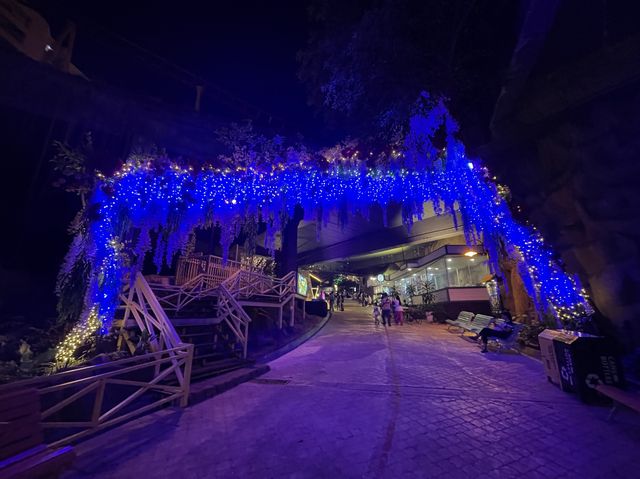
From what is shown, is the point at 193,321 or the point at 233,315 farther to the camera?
the point at 233,315

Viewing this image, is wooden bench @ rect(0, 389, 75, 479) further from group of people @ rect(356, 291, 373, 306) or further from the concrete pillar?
group of people @ rect(356, 291, 373, 306)

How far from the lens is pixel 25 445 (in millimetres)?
2338

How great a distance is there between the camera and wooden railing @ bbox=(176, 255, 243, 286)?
12.3 meters

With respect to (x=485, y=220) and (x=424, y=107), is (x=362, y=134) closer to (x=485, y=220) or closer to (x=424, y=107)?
(x=424, y=107)

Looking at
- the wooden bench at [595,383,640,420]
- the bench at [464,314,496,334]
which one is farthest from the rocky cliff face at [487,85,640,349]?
the bench at [464,314,496,334]

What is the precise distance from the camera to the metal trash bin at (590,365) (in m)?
3.76

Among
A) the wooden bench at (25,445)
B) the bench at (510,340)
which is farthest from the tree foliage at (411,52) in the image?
the wooden bench at (25,445)

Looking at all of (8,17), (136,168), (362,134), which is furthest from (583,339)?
(8,17)

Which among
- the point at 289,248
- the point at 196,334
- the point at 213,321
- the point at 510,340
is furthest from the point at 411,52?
the point at 289,248

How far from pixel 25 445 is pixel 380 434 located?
3714 mm

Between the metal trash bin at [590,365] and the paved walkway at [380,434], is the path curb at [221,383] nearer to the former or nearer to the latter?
the paved walkway at [380,434]

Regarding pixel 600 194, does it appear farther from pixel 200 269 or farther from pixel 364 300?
pixel 364 300

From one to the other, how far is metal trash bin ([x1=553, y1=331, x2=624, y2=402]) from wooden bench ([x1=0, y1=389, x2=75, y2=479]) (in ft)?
21.9

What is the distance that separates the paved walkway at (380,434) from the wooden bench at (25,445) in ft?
1.72
